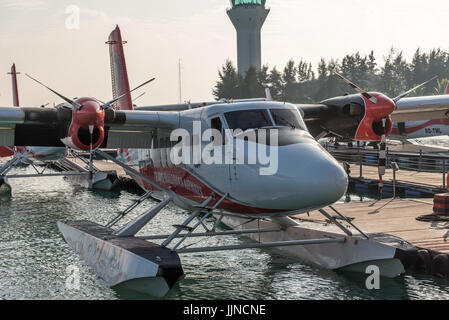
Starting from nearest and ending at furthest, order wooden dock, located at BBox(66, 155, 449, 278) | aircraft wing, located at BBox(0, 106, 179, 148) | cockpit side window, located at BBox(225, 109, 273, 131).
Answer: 1. cockpit side window, located at BBox(225, 109, 273, 131)
2. wooden dock, located at BBox(66, 155, 449, 278)
3. aircraft wing, located at BBox(0, 106, 179, 148)

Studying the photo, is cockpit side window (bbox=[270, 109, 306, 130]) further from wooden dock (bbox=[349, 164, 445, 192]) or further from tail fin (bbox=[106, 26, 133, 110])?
wooden dock (bbox=[349, 164, 445, 192])

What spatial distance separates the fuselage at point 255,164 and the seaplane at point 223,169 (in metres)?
0.02

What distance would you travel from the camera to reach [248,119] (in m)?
11.2

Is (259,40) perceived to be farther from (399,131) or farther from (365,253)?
(365,253)

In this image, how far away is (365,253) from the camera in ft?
39.4

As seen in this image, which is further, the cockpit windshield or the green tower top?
the green tower top

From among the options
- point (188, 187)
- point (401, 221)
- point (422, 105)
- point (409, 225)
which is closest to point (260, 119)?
point (188, 187)

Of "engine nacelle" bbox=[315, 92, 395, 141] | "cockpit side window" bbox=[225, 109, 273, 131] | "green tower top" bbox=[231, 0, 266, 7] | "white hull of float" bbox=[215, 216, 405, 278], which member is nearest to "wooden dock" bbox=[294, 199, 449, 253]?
"white hull of float" bbox=[215, 216, 405, 278]

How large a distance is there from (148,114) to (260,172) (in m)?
4.00

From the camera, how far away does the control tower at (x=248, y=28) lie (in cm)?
15012

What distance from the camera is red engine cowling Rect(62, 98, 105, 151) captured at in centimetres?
1230

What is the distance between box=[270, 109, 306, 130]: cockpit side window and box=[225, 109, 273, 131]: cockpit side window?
16 cm

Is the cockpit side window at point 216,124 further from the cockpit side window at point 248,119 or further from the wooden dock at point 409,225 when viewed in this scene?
the wooden dock at point 409,225
